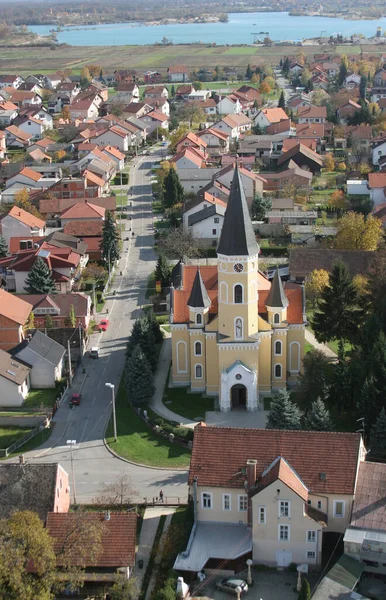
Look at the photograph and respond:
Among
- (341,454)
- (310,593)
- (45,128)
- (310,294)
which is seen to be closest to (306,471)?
(341,454)

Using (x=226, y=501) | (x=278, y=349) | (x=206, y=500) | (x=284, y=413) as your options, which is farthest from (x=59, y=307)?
(x=226, y=501)

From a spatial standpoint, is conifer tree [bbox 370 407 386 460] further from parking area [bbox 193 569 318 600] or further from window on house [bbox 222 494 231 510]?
window on house [bbox 222 494 231 510]

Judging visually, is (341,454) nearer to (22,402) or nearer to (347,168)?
(22,402)

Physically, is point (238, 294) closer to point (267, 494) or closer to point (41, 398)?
point (41, 398)

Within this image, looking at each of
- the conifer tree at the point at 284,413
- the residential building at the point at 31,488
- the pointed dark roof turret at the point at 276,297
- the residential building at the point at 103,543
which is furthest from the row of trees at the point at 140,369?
the residential building at the point at 103,543

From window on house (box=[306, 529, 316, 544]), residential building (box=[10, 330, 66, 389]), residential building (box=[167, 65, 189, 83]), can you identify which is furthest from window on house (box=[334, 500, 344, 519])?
residential building (box=[167, 65, 189, 83])

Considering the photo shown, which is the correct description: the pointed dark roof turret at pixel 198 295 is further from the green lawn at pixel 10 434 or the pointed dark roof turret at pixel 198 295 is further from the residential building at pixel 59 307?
the green lawn at pixel 10 434

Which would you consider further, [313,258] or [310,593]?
[313,258]
